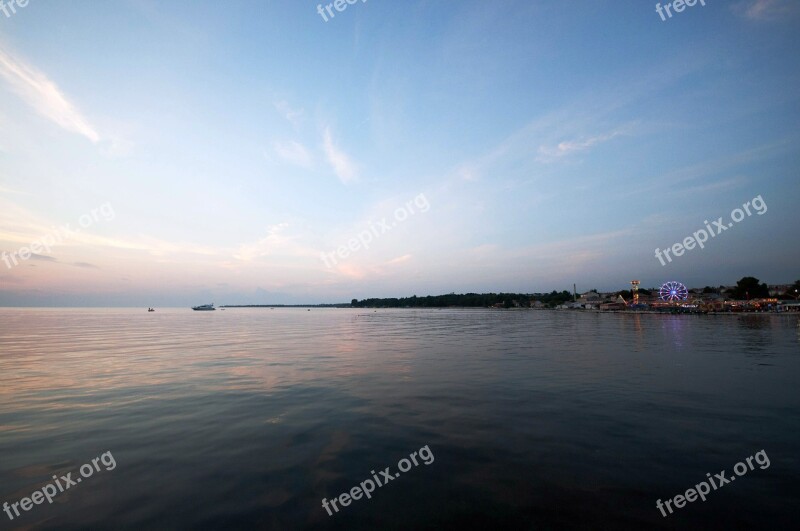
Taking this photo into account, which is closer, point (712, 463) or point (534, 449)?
point (712, 463)

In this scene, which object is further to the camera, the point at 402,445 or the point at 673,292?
the point at 673,292

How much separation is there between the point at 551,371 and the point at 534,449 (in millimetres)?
13246

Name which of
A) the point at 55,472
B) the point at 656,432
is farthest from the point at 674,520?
the point at 55,472

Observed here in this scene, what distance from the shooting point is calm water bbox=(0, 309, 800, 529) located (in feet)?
22.7

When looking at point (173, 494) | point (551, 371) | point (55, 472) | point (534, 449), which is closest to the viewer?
point (173, 494)

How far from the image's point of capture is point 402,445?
10.3 meters

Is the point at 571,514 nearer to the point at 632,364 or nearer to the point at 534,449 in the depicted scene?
the point at 534,449

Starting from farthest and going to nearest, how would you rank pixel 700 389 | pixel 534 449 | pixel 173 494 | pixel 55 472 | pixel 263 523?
pixel 700 389, pixel 534 449, pixel 55 472, pixel 173 494, pixel 263 523

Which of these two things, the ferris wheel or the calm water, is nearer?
the calm water

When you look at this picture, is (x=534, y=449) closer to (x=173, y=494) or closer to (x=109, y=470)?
(x=173, y=494)

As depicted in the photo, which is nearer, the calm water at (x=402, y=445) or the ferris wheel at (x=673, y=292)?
the calm water at (x=402, y=445)

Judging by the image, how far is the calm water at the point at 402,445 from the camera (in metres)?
6.93

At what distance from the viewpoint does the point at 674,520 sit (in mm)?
6723

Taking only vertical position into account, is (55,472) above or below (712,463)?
above
